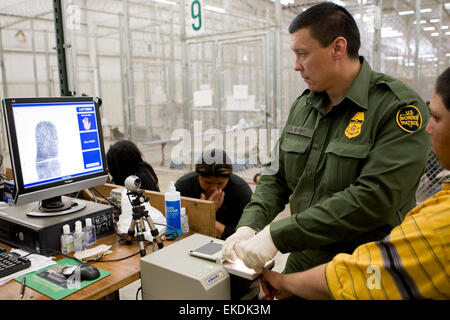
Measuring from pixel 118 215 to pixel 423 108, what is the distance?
1.48 meters

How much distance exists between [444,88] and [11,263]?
1526 millimetres

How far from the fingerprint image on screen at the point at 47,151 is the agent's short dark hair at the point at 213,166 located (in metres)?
0.86

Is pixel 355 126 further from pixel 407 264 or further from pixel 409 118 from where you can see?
pixel 407 264

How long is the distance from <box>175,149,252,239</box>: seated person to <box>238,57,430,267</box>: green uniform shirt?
2.32 ft

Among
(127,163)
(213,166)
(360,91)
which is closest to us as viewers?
(360,91)

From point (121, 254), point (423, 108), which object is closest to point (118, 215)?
point (121, 254)

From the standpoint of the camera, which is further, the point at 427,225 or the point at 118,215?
the point at 118,215

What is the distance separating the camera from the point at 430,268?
863mm

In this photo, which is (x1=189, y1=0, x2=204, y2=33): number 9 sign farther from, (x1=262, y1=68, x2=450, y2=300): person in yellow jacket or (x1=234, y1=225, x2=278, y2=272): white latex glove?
(x1=262, y1=68, x2=450, y2=300): person in yellow jacket

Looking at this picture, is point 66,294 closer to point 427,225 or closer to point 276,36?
point 427,225

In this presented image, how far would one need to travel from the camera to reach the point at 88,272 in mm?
1324

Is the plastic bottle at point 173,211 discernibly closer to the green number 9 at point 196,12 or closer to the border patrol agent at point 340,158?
the border patrol agent at point 340,158

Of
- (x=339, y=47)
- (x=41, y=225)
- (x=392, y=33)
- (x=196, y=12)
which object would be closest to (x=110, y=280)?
(x=41, y=225)

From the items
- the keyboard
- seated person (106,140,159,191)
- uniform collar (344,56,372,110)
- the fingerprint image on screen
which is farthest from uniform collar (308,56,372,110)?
seated person (106,140,159,191)
